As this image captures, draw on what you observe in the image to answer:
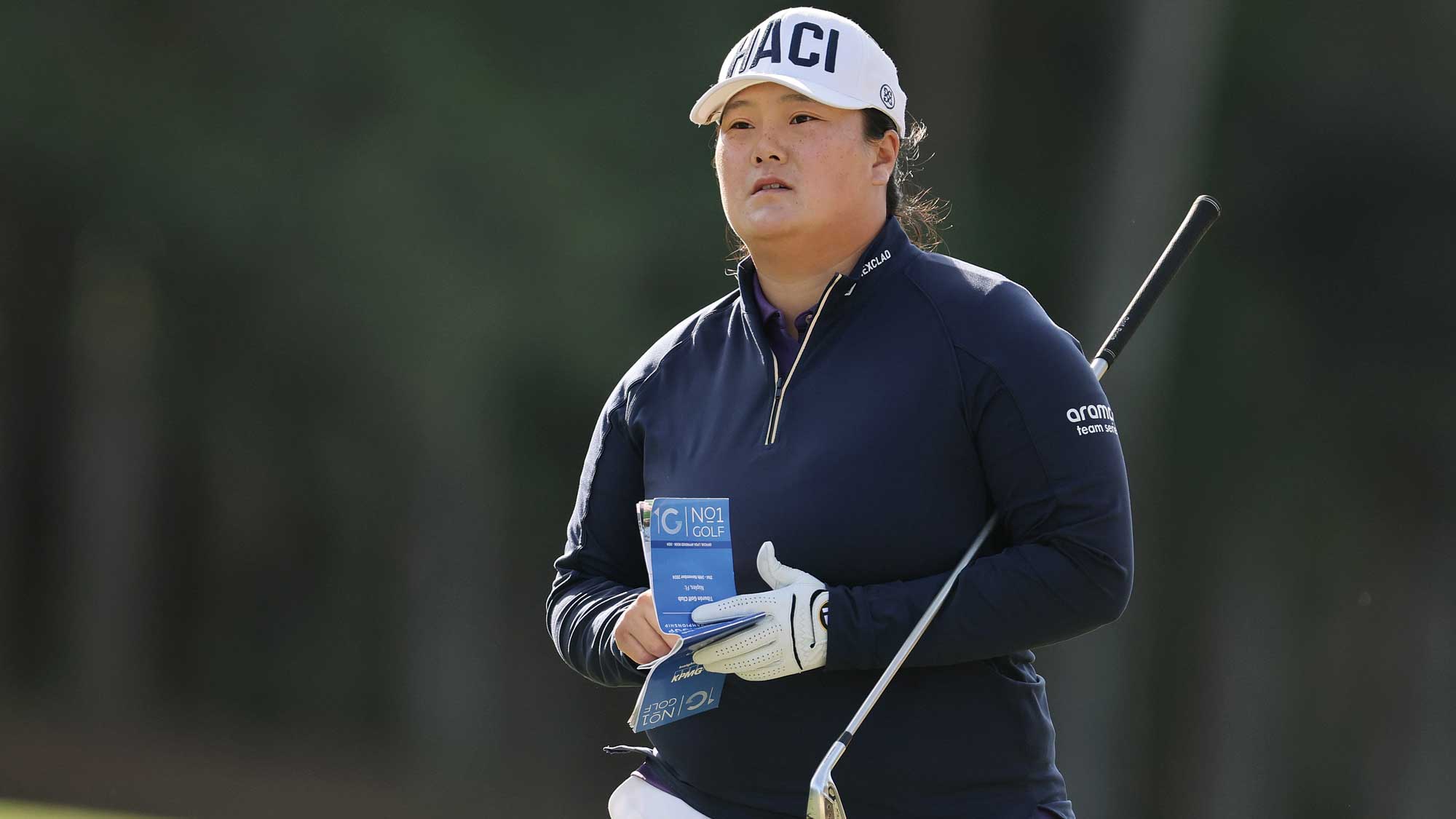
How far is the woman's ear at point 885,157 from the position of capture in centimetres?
236

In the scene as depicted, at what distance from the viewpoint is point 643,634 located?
2.15 meters

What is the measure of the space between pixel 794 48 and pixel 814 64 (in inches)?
1.6

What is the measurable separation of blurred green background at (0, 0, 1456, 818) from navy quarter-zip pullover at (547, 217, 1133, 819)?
522 cm

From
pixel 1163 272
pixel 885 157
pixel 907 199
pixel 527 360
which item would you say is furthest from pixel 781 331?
pixel 527 360

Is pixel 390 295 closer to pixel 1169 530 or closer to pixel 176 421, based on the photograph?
pixel 176 421

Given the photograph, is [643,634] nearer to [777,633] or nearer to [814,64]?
[777,633]

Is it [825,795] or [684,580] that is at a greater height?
[684,580]

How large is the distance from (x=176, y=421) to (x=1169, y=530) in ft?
20.8

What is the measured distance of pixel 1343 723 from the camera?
7.32 metres

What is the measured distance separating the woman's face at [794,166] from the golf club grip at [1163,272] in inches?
21.1

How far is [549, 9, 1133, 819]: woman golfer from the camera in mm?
1994

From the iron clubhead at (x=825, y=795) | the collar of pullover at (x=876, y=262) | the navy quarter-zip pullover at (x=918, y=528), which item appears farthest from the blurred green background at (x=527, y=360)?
the iron clubhead at (x=825, y=795)

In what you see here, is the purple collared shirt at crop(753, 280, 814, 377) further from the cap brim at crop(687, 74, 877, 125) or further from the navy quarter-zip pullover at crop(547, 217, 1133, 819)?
the cap brim at crop(687, 74, 877, 125)

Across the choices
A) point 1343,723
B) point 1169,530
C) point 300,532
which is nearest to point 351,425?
point 300,532
